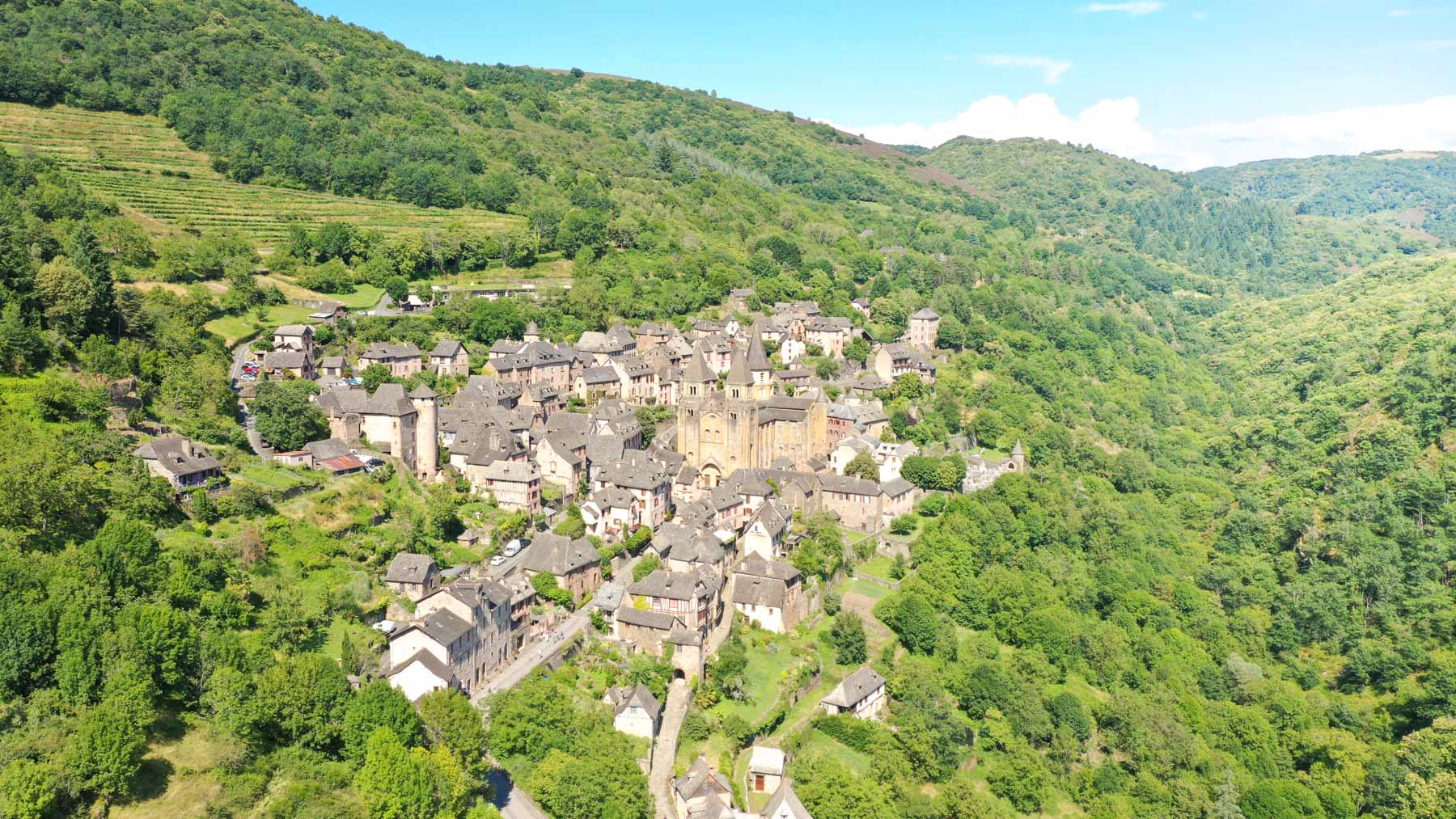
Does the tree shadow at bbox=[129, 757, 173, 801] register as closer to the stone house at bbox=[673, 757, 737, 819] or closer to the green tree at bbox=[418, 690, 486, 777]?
the green tree at bbox=[418, 690, 486, 777]

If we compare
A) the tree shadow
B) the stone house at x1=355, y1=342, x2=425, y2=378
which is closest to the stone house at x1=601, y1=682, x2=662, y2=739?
the tree shadow

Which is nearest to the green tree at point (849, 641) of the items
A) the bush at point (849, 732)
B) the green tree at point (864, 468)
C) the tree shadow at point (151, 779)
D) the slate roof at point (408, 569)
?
the bush at point (849, 732)

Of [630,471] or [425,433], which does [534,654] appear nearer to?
[630,471]

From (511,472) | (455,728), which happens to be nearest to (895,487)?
(511,472)

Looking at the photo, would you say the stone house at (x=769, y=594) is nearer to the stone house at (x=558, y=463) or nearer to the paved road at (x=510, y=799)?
the stone house at (x=558, y=463)

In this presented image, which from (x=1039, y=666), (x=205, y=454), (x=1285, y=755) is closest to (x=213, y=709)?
(x=205, y=454)

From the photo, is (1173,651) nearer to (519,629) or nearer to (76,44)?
(519,629)
